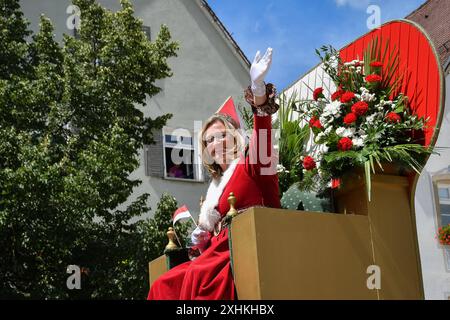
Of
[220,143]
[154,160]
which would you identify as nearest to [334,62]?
[220,143]

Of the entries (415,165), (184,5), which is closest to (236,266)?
(415,165)

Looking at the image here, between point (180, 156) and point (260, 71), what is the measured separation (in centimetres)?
1016

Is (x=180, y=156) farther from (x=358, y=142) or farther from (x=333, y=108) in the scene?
(x=358, y=142)

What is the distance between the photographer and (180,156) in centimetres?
1409

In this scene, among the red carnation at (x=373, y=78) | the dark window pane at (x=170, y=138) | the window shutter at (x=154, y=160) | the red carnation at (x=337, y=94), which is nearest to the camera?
the red carnation at (x=373, y=78)

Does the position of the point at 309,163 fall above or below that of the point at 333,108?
below

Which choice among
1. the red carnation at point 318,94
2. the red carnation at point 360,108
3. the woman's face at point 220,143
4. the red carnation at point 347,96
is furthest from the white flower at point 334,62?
the woman's face at point 220,143

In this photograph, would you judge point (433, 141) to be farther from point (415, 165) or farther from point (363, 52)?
point (363, 52)

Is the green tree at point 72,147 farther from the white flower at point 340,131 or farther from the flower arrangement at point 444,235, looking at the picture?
the flower arrangement at point 444,235

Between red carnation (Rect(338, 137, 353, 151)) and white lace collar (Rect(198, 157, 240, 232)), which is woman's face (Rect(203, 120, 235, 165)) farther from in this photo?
red carnation (Rect(338, 137, 353, 151))

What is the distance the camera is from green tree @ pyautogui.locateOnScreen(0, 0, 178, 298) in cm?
822

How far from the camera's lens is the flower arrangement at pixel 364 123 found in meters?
4.30

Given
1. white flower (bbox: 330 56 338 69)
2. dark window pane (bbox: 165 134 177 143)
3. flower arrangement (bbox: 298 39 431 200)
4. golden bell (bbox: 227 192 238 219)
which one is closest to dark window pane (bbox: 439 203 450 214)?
dark window pane (bbox: 165 134 177 143)

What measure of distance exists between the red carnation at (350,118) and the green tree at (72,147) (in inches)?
171
